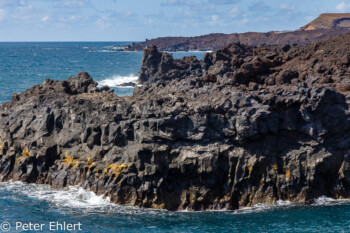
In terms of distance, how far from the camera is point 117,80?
9538cm

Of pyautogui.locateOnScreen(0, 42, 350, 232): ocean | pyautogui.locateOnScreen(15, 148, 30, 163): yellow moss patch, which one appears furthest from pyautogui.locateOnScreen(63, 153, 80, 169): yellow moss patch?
pyautogui.locateOnScreen(15, 148, 30, 163): yellow moss patch

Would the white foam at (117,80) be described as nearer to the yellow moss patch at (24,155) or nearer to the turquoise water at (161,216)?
the yellow moss patch at (24,155)

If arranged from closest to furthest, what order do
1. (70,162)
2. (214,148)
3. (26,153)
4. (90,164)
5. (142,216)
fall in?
(142,216), (214,148), (90,164), (70,162), (26,153)

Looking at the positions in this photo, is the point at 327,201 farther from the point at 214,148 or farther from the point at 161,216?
the point at 161,216

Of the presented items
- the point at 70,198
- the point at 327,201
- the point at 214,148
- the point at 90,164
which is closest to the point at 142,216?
the point at 70,198

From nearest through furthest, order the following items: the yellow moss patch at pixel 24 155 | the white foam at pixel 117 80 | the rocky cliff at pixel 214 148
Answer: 1. the rocky cliff at pixel 214 148
2. the yellow moss patch at pixel 24 155
3. the white foam at pixel 117 80

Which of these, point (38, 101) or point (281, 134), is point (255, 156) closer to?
point (281, 134)

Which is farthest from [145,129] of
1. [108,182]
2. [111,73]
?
[111,73]

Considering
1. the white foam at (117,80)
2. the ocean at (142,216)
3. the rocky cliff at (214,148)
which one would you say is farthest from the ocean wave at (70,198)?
the white foam at (117,80)

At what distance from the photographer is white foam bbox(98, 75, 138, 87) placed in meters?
88.1

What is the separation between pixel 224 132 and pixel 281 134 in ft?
12.5

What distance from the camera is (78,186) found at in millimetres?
31359

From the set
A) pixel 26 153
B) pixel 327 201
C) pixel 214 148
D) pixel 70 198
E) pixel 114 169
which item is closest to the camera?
pixel 327 201

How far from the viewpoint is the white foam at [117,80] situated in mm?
88062
